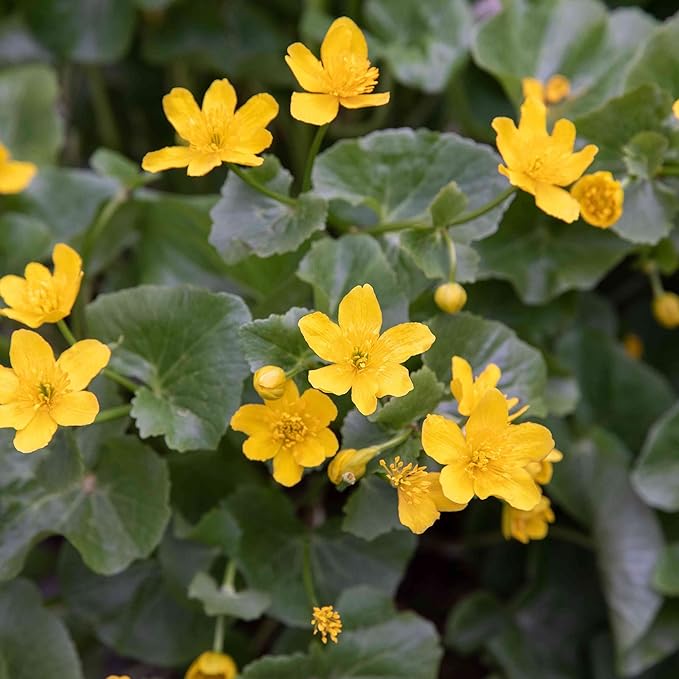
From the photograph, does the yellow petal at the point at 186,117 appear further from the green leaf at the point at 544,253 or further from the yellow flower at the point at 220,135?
the green leaf at the point at 544,253

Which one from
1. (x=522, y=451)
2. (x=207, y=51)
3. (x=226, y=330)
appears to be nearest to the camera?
(x=522, y=451)

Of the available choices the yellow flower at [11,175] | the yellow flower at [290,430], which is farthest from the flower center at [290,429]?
the yellow flower at [11,175]

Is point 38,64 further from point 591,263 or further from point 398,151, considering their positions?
point 591,263

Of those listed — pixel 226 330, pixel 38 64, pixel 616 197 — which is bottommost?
pixel 38 64

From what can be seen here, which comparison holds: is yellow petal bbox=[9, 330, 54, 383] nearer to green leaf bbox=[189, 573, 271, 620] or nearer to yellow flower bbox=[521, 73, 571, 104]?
green leaf bbox=[189, 573, 271, 620]

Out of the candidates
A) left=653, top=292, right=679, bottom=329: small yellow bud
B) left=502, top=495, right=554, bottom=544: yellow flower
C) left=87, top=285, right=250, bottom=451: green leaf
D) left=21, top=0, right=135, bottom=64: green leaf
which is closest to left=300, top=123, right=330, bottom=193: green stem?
left=87, top=285, right=250, bottom=451: green leaf

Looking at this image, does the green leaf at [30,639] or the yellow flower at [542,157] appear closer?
the yellow flower at [542,157]

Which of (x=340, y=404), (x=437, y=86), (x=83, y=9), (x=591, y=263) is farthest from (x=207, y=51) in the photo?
(x=340, y=404)
